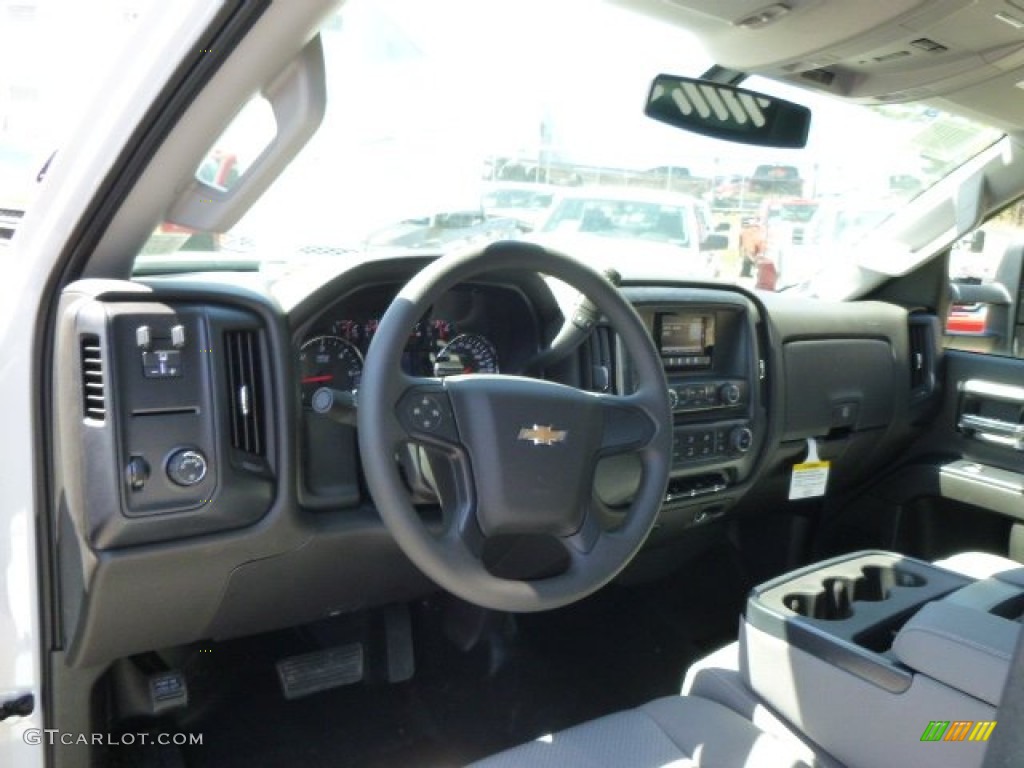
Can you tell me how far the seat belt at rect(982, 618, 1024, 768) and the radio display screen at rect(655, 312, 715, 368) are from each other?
1615mm

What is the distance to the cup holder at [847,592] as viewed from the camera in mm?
1917

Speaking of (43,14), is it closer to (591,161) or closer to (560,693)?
(591,161)

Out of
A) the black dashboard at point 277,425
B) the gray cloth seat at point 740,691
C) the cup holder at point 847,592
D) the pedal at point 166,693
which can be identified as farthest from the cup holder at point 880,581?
the pedal at point 166,693

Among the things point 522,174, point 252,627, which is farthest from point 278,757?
point 522,174

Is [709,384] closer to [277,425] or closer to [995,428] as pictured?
[995,428]

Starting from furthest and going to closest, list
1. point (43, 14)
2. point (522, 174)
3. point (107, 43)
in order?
point (522, 174), point (43, 14), point (107, 43)

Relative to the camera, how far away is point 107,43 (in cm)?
147

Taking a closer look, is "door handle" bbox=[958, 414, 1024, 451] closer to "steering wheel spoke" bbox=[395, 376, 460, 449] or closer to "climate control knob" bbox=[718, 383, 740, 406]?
"climate control knob" bbox=[718, 383, 740, 406]

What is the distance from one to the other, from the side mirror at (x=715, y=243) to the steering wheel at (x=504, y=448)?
147 centimetres

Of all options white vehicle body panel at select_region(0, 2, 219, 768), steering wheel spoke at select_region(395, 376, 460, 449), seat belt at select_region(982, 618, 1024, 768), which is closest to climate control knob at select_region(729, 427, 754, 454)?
steering wheel spoke at select_region(395, 376, 460, 449)

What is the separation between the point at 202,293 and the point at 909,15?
4.76ft

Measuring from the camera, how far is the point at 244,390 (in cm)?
174

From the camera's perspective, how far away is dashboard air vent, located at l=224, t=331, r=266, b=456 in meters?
1.71

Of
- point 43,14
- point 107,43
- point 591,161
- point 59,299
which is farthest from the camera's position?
point 591,161
